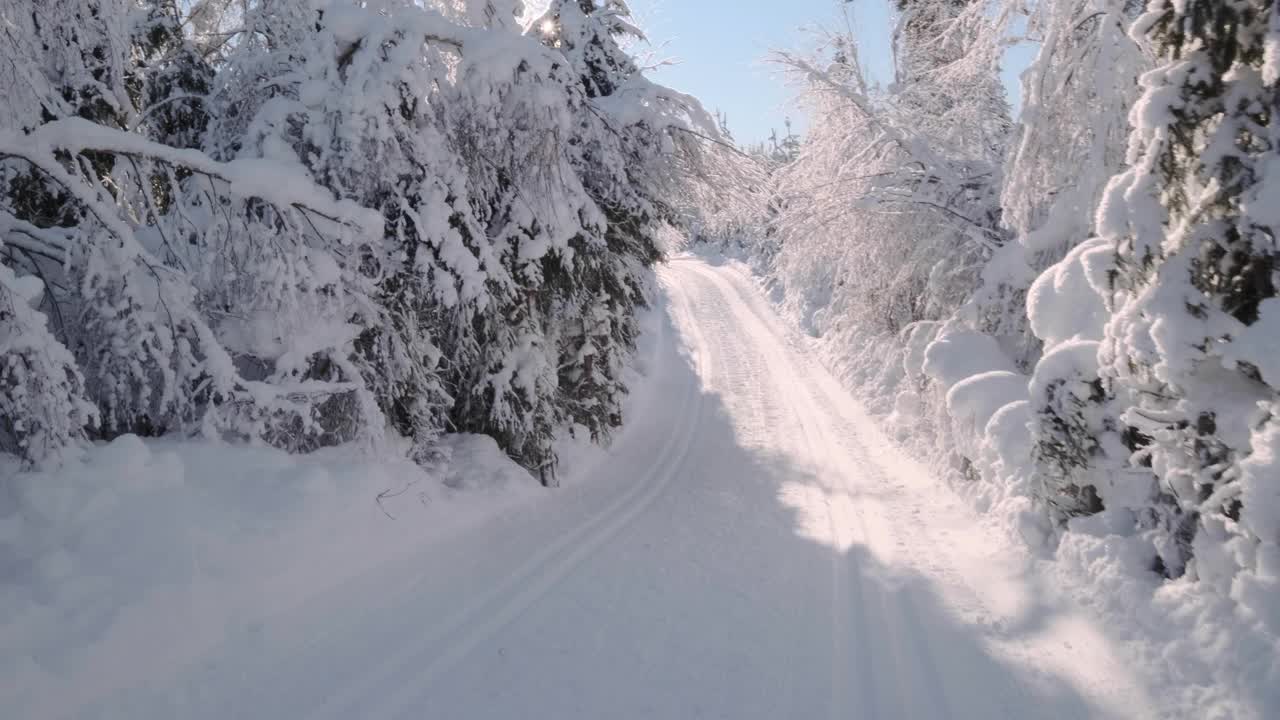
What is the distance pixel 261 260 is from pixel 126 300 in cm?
94

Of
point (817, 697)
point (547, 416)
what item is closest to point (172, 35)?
point (547, 416)

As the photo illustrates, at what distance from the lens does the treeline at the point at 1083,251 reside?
12.4 feet

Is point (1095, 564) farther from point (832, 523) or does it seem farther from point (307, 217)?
point (307, 217)

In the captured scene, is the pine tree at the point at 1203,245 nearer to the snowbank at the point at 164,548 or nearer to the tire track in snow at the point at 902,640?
the tire track in snow at the point at 902,640

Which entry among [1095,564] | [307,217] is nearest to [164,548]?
[307,217]

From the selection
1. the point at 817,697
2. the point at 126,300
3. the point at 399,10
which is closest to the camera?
the point at 817,697

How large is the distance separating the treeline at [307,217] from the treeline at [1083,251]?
270 centimetres

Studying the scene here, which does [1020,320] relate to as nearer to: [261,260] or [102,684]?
[261,260]

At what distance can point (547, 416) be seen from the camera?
8.39 meters

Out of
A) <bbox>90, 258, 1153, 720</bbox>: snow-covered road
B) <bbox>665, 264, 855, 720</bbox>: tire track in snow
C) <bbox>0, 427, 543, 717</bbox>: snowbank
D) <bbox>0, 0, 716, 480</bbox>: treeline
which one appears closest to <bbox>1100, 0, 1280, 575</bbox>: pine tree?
<bbox>90, 258, 1153, 720</bbox>: snow-covered road

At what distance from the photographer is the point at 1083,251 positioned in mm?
5887

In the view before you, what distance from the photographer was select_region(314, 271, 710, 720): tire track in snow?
13.6ft

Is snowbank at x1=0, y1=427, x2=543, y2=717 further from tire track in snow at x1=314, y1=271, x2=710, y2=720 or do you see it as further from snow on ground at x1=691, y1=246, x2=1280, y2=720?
snow on ground at x1=691, y1=246, x2=1280, y2=720

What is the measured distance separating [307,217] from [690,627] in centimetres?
434
